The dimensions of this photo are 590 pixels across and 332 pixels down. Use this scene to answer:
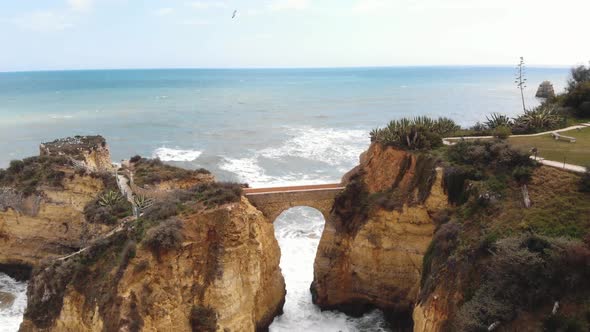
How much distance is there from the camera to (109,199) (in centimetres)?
2291

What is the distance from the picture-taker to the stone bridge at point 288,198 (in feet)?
70.5

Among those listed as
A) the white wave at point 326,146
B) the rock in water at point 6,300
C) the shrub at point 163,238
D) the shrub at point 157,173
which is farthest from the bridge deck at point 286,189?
the white wave at point 326,146

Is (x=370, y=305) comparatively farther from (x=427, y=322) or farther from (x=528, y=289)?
(x=528, y=289)

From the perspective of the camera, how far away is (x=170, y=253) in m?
16.7

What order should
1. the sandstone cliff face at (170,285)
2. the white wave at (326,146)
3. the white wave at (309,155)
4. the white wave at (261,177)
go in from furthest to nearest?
the white wave at (326,146)
the white wave at (309,155)
the white wave at (261,177)
the sandstone cliff face at (170,285)

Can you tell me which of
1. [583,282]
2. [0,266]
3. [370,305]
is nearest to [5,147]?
[0,266]

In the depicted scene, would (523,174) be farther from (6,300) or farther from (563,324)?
(6,300)

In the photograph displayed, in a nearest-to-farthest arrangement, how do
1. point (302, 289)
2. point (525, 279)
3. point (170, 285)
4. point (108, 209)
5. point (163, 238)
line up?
1. point (525, 279)
2. point (163, 238)
3. point (170, 285)
4. point (108, 209)
5. point (302, 289)

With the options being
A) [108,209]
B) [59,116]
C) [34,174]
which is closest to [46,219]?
[34,174]

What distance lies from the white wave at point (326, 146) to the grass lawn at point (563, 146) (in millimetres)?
19686

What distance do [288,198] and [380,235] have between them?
464 cm

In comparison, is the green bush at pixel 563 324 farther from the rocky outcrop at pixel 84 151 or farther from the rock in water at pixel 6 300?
the rocky outcrop at pixel 84 151

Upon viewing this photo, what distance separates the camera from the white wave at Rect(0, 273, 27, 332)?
826 inches

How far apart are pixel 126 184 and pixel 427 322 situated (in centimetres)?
1845
